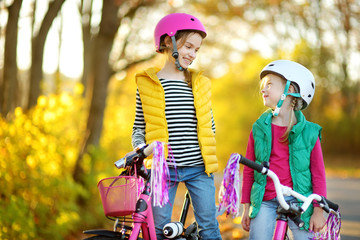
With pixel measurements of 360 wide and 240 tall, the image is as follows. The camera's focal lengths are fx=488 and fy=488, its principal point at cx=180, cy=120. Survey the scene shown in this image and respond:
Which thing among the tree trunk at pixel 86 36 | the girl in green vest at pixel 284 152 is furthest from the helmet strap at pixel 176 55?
the tree trunk at pixel 86 36

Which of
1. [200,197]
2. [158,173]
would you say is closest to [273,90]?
[200,197]

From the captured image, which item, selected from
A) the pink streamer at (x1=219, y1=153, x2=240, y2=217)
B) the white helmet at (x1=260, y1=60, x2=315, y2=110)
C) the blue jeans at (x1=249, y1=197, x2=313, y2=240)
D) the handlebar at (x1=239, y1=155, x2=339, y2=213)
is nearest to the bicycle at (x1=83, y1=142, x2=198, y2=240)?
the pink streamer at (x1=219, y1=153, x2=240, y2=217)

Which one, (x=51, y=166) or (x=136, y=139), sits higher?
(x=136, y=139)

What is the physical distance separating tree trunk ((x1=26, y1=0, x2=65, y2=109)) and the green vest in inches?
188

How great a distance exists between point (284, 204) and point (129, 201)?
910 mm

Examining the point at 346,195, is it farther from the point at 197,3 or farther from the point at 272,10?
the point at 272,10

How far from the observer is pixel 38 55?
7703 mm

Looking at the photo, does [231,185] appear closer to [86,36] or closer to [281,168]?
[281,168]

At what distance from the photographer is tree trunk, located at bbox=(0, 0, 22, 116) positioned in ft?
21.7

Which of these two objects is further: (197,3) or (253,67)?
(253,67)

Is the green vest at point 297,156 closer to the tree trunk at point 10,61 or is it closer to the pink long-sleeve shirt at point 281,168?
the pink long-sleeve shirt at point 281,168

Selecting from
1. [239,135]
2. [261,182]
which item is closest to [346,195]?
[261,182]

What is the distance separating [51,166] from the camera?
656 cm

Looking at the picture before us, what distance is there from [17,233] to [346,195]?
8836mm
